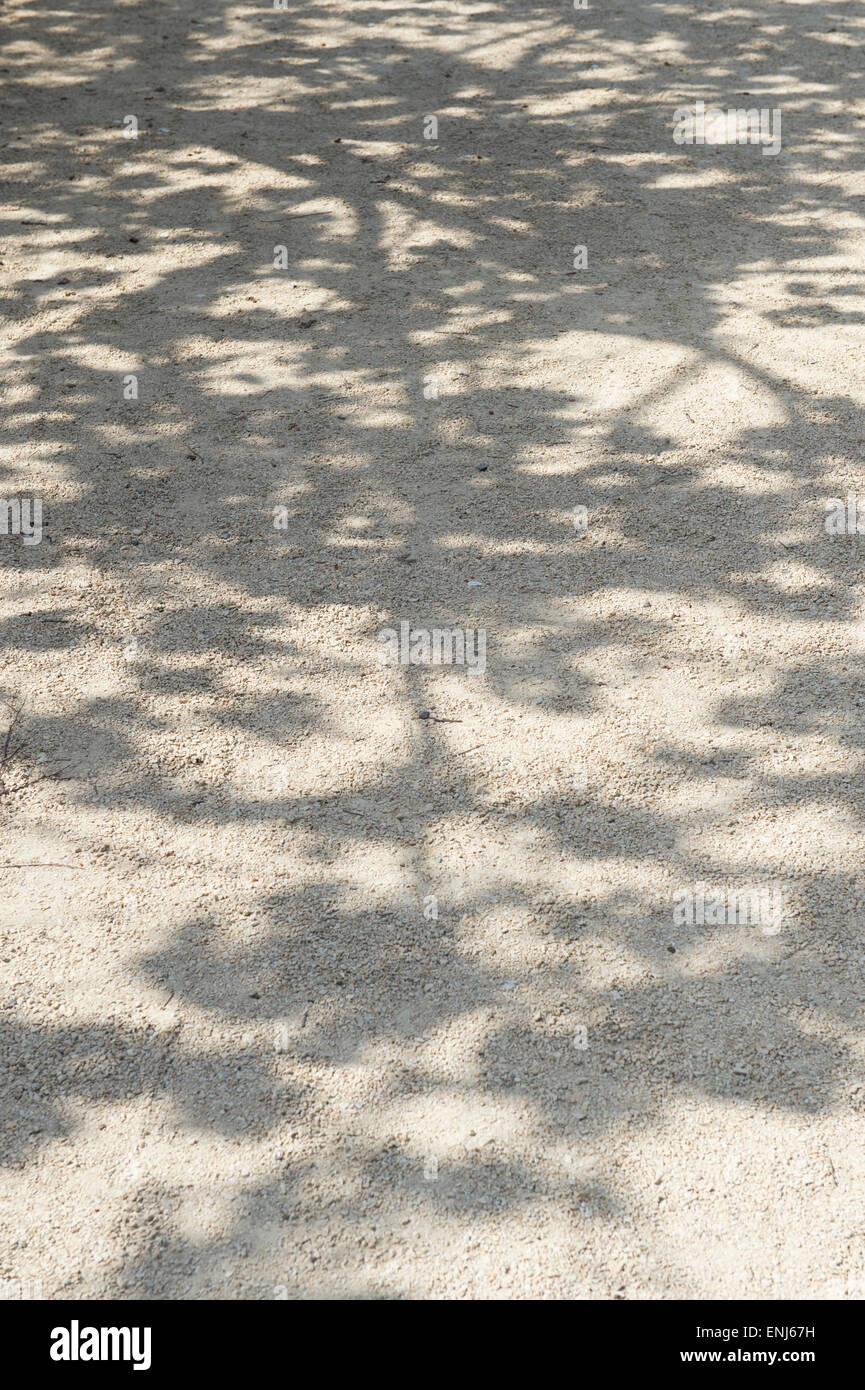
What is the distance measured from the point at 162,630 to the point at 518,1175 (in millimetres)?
2239

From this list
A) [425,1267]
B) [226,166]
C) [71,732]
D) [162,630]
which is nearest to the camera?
[425,1267]

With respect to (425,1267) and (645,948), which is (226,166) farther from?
(425,1267)

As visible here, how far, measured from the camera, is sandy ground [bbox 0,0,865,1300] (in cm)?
292

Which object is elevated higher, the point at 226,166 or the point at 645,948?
the point at 226,166

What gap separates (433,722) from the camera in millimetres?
4094

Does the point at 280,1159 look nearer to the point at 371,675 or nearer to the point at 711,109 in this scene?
the point at 371,675

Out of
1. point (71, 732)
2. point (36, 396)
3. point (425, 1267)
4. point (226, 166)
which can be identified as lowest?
point (425, 1267)

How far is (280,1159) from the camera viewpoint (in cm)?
297

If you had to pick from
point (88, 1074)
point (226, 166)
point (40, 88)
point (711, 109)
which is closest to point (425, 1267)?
point (88, 1074)

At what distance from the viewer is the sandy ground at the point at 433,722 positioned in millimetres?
2918

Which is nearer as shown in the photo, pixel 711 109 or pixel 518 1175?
pixel 518 1175

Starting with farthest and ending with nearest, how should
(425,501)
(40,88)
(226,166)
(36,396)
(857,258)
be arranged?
(40,88)
(226,166)
(857,258)
(36,396)
(425,501)

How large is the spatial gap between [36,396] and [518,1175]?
13.3 feet

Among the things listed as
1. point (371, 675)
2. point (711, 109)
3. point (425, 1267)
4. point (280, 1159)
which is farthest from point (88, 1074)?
point (711, 109)
